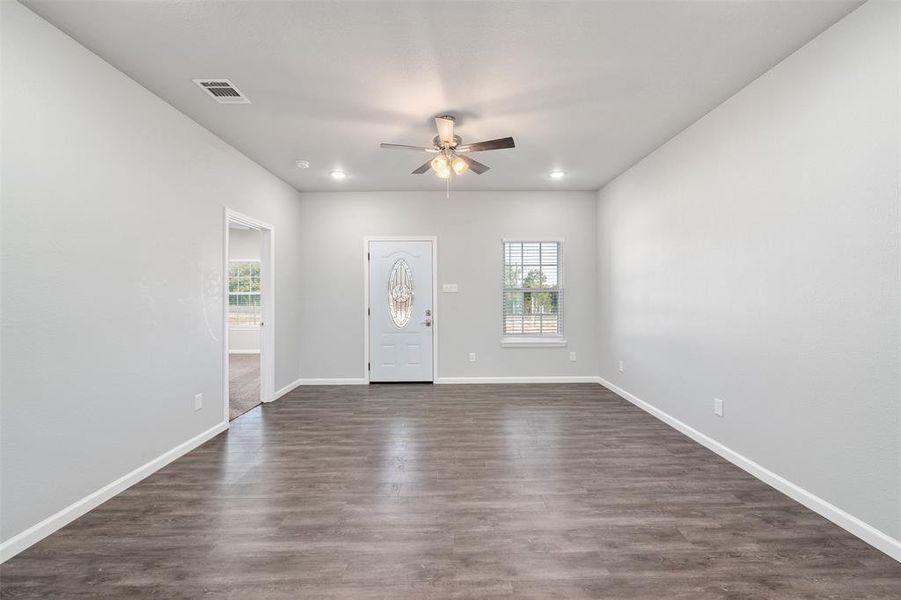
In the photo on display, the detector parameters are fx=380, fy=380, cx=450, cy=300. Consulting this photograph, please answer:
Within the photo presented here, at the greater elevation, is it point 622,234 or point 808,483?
point 622,234

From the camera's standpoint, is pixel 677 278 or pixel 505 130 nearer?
pixel 505 130

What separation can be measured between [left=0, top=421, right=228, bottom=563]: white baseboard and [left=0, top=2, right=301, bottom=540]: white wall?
0.12 ft

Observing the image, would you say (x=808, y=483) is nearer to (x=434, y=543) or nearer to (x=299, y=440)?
(x=434, y=543)

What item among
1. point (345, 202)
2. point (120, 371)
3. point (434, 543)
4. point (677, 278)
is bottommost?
point (434, 543)

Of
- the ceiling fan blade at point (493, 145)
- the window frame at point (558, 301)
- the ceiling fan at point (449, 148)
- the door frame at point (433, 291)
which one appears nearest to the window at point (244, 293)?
the door frame at point (433, 291)

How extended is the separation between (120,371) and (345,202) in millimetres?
3442

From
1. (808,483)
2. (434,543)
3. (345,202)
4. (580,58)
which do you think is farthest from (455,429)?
(345,202)

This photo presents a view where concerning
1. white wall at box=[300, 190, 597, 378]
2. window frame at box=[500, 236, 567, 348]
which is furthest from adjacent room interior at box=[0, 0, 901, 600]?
window frame at box=[500, 236, 567, 348]

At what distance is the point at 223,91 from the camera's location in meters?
2.65

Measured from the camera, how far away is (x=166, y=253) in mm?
2838

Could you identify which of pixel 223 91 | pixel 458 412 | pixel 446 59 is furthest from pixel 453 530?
pixel 223 91

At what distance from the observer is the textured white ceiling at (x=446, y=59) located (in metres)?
1.94

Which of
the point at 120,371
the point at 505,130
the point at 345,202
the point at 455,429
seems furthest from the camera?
the point at 345,202

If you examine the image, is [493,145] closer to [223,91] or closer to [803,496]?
[223,91]
